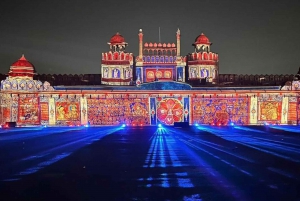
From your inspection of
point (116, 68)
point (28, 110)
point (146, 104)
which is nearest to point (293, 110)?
point (146, 104)

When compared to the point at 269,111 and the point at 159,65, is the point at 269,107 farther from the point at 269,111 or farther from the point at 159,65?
the point at 159,65

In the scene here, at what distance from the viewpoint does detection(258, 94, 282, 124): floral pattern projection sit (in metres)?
30.4

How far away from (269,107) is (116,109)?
1266 cm

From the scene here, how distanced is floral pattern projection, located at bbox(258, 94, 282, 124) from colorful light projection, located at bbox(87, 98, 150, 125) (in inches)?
369

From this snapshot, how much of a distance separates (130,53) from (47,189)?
108 feet

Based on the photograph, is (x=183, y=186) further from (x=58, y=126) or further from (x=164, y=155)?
(x=58, y=126)

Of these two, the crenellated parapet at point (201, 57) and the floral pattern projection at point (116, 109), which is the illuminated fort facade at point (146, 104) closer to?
the floral pattern projection at point (116, 109)

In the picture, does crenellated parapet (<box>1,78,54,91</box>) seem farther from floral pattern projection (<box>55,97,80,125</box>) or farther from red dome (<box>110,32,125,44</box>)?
red dome (<box>110,32,125,44</box>)

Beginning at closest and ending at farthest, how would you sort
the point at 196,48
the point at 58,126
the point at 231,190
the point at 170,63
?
the point at 231,190 → the point at 58,126 → the point at 170,63 → the point at 196,48

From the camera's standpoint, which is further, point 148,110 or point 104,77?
point 104,77

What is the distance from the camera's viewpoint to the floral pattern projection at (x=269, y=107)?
3039cm

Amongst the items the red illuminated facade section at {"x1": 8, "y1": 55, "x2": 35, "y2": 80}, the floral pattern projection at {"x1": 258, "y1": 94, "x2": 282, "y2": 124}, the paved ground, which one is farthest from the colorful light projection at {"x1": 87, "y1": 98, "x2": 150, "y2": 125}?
the paved ground

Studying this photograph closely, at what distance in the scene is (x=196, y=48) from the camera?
41094 millimetres

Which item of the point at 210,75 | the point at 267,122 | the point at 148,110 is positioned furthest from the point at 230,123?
the point at 210,75
